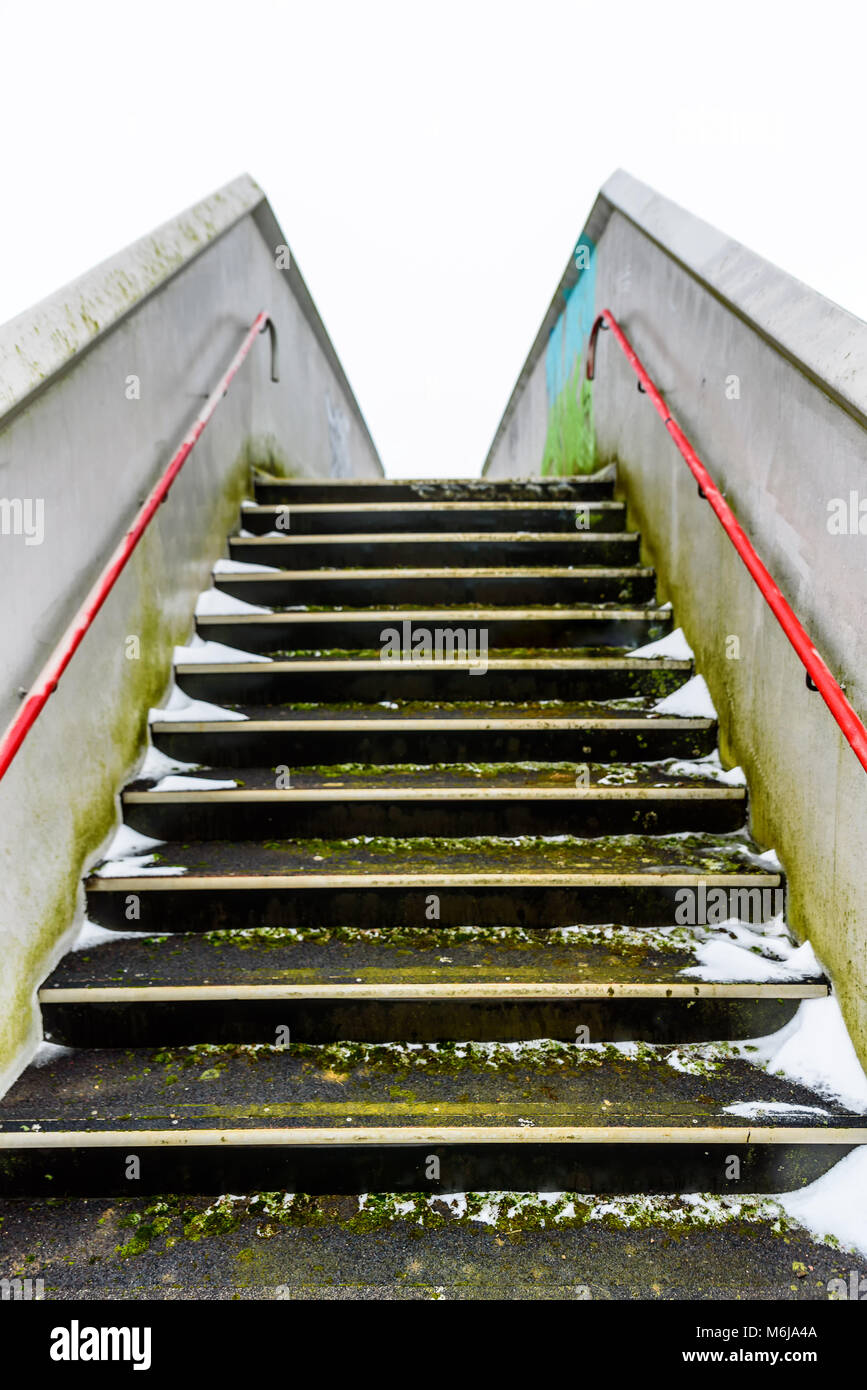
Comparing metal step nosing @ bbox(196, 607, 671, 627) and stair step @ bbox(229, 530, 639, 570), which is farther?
stair step @ bbox(229, 530, 639, 570)

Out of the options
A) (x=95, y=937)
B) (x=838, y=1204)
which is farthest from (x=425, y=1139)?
(x=95, y=937)

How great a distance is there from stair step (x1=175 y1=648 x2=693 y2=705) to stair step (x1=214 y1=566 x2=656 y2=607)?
1.42 ft

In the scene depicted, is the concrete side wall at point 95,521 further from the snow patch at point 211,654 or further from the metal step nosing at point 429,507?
the metal step nosing at point 429,507

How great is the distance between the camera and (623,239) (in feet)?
12.0

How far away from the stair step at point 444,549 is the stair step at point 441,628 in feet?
1.28

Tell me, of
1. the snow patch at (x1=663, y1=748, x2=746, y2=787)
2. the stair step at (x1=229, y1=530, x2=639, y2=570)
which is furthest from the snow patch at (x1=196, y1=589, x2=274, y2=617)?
the snow patch at (x1=663, y1=748, x2=746, y2=787)

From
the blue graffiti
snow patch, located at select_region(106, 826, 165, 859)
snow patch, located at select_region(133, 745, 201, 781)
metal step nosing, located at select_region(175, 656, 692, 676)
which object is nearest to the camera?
snow patch, located at select_region(106, 826, 165, 859)

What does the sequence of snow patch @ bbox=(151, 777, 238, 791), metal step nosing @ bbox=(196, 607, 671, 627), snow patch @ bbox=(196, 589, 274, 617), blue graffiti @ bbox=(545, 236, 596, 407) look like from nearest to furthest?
snow patch @ bbox=(151, 777, 238, 791), metal step nosing @ bbox=(196, 607, 671, 627), snow patch @ bbox=(196, 589, 274, 617), blue graffiti @ bbox=(545, 236, 596, 407)

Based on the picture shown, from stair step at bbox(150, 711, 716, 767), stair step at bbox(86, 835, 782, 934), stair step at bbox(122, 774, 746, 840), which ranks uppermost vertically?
stair step at bbox(150, 711, 716, 767)

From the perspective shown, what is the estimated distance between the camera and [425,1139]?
4.75ft

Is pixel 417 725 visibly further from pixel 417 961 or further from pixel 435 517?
pixel 435 517

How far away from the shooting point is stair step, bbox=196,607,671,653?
287 cm

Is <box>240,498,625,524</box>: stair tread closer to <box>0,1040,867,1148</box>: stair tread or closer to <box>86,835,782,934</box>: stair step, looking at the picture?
<box>86,835,782,934</box>: stair step
